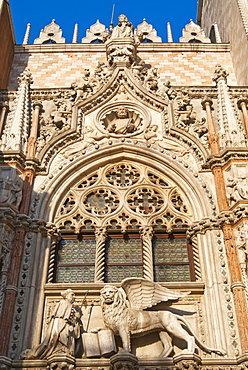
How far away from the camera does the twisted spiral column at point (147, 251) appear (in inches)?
435

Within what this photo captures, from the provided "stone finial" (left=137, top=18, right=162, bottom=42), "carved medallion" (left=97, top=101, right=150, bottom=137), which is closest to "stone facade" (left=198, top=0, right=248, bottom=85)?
"stone finial" (left=137, top=18, right=162, bottom=42)

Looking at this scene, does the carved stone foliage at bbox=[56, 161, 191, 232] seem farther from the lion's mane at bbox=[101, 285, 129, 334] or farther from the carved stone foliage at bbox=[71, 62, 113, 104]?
the carved stone foliage at bbox=[71, 62, 113, 104]

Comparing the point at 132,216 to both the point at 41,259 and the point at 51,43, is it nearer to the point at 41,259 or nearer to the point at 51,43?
the point at 41,259

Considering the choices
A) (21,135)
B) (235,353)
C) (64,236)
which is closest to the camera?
(235,353)

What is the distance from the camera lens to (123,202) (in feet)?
40.4

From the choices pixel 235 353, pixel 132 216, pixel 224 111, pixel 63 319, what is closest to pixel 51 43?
pixel 224 111

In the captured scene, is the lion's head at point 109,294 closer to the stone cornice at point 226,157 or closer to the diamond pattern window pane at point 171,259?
the diamond pattern window pane at point 171,259

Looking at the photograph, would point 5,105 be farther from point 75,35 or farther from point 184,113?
point 75,35

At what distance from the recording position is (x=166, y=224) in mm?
11969

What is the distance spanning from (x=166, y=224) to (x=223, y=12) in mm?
9661

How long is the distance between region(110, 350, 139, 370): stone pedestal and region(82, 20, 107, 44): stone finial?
1210 cm

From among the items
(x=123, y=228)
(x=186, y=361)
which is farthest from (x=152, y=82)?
(x=186, y=361)

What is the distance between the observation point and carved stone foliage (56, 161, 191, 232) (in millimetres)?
12008

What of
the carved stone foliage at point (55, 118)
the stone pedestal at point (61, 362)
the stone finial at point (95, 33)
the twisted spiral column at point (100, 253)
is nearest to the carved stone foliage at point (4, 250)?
the stone pedestal at point (61, 362)
